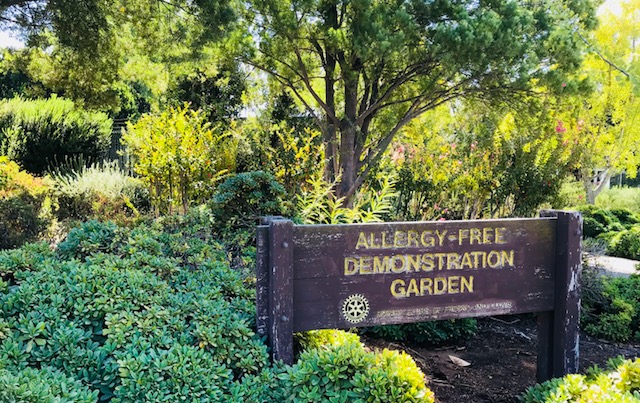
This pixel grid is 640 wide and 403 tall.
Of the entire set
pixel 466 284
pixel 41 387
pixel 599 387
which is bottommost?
pixel 599 387

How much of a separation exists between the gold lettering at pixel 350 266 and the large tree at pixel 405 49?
4399 mm

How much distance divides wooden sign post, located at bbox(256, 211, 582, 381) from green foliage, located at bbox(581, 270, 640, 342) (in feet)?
5.98

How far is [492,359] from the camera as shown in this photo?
410 centimetres

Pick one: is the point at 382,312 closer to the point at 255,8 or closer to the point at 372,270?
the point at 372,270

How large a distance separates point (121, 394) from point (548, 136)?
8323mm

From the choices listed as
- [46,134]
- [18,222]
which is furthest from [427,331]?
[46,134]

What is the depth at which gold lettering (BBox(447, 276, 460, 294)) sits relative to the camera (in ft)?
9.77

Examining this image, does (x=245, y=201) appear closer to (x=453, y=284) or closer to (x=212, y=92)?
(x=453, y=284)

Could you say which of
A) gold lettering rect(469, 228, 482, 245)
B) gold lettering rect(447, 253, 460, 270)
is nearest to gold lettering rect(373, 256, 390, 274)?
gold lettering rect(447, 253, 460, 270)

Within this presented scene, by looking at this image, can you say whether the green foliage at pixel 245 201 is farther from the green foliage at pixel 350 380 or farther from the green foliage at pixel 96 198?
the green foliage at pixel 96 198

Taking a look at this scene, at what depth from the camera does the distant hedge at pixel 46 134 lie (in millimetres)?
13070

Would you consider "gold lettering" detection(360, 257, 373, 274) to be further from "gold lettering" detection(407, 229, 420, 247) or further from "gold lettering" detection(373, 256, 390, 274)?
"gold lettering" detection(407, 229, 420, 247)

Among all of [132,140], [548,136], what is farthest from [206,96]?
[548,136]

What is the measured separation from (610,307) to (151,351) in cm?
438
